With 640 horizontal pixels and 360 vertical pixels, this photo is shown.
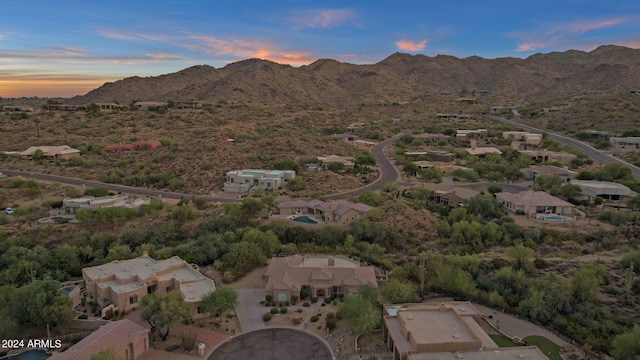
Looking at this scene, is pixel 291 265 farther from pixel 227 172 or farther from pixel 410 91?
pixel 410 91

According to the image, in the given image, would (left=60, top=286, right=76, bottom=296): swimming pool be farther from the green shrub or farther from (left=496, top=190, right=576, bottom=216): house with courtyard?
(left=496, top=190, right=576, bottom=216): house with courtyard

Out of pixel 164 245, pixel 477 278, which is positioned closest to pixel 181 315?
pixel 164 245

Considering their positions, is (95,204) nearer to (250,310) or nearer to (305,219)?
(305,219)

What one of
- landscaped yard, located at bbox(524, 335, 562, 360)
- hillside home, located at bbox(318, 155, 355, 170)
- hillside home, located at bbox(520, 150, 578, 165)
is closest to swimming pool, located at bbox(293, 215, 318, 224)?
hillside home, located at bbox(318, 155, 355, 170)

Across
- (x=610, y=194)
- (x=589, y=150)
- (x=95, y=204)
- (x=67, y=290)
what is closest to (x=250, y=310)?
(x=67, y=290)

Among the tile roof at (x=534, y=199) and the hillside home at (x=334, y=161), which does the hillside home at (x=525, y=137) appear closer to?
the tile roof at (x=534, y=199)

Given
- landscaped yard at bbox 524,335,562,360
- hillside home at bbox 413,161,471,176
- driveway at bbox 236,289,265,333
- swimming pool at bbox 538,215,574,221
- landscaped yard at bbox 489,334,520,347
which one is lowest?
driveway at bbox 236,289,265,333
